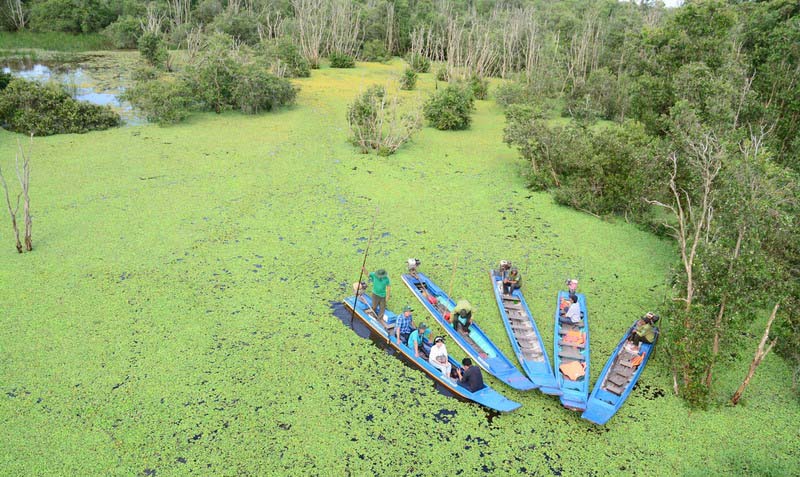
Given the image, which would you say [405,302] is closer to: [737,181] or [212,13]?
[737,181]

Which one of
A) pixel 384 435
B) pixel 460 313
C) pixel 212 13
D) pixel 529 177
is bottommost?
pixel 384 435

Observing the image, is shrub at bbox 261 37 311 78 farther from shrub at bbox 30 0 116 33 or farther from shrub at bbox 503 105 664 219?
shrub at bbox 30 0 116 33

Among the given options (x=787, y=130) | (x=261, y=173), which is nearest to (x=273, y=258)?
(x=261, y=173)

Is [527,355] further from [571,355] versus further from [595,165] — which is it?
[595,165]

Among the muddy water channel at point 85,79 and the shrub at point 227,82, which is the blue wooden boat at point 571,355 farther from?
the muddy water channel at point 85,79

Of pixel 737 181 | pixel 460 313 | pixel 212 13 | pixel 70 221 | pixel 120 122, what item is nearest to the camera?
pixel 737 181

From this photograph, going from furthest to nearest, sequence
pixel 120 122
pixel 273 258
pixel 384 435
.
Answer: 1. pixel 120 122
2. pixel 273 258
3. pixel 384 435
